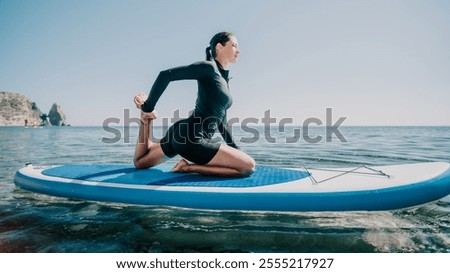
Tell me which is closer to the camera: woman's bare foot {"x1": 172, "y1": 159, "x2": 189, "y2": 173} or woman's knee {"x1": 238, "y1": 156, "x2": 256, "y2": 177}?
woman's knee {"x1": 238, "y1": 156, "x2": 256, "y2": 177}

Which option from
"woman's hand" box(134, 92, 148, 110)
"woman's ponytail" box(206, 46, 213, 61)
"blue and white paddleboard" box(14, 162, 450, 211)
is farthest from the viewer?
"woman's ponytail" box(206, 46, 213, 61)

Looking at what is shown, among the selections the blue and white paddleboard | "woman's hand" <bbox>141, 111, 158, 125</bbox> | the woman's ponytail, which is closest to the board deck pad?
the blue and white paddleboard

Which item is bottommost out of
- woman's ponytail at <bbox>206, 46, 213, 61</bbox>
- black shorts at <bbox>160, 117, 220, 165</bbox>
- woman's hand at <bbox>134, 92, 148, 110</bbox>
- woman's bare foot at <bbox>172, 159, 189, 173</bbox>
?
woman's bare foot at <bbox>172, 159, 189, 173</bbox>

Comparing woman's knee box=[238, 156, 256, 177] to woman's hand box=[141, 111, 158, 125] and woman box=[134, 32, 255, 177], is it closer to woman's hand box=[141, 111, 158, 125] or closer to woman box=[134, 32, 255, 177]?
woman box=[134, 32, 255, 177]

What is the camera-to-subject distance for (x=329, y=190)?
3.20 metres

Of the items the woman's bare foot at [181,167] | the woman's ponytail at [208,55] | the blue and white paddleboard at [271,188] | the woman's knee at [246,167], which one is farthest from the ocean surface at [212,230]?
the woman's ponytail at [208,55]

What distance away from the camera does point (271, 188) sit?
3311 millimetres

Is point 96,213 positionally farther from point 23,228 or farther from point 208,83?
point 208,83

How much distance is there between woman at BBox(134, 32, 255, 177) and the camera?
129 inches

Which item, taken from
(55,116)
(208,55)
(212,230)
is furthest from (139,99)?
(55,116)

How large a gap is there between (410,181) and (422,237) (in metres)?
0.66

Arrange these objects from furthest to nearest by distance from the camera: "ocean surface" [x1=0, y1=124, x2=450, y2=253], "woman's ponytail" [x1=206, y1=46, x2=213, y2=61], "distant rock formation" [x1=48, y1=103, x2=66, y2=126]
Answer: "distant rock formation" [x1=48, y1=103, x2=66, y2=126], "woman's ponytail" [x1=206, y1=46, x2=213, y2=61], "ocean surface" [x1=0, y1=124, x2=450, y2=253]
